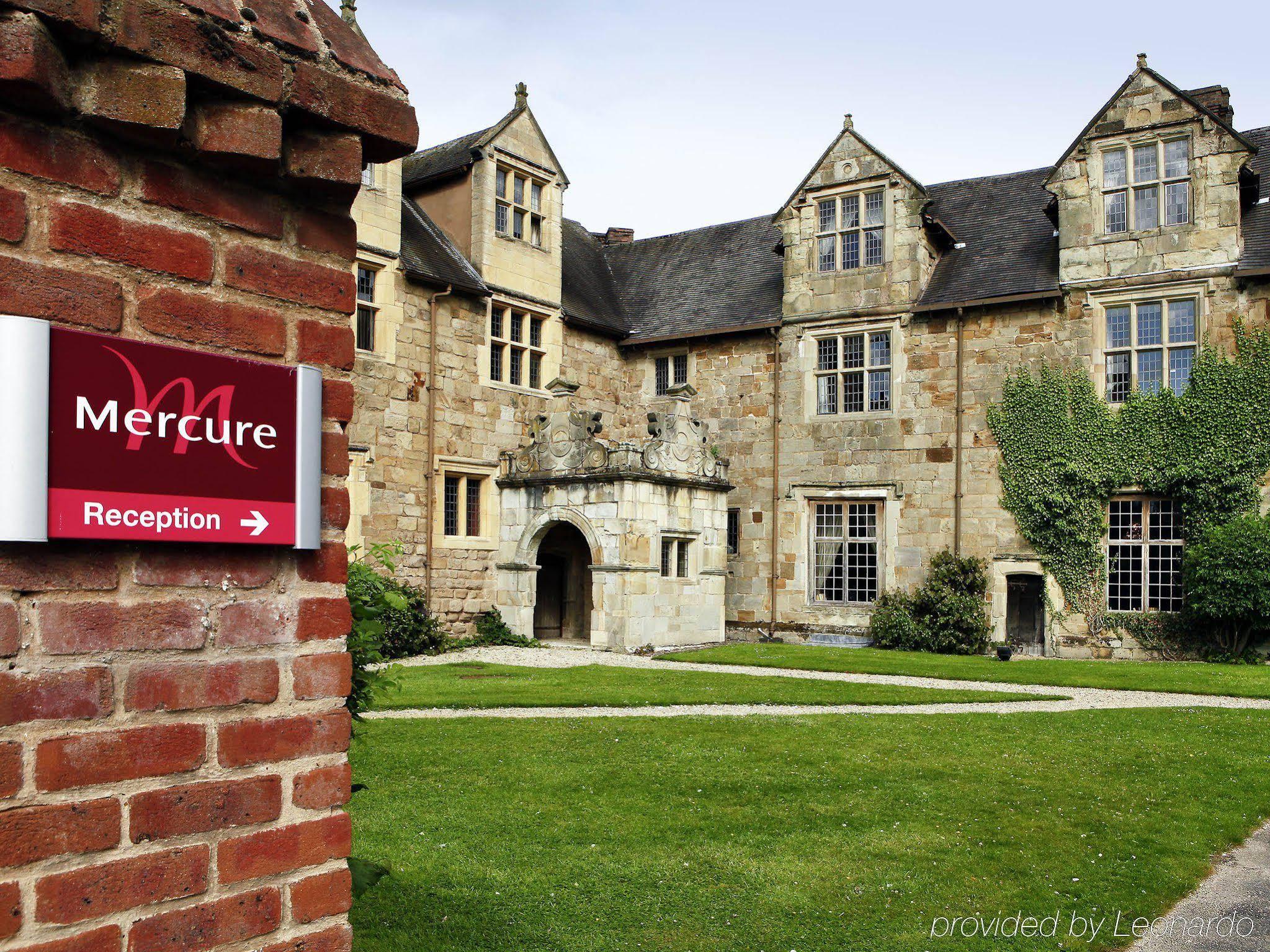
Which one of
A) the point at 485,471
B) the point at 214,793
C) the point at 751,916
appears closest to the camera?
the point at 214,793

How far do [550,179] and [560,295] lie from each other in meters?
2.40

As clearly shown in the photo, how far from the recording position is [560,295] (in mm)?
23594

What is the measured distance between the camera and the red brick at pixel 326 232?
106 inches

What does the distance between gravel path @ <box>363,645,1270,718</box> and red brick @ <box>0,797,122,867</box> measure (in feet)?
31.9

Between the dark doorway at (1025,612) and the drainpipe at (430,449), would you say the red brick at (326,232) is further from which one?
the dark doorway at (1025,612)

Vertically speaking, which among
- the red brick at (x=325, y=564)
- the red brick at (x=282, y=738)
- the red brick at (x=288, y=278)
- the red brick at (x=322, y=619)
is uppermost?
the red brick at (x=288, y=278)

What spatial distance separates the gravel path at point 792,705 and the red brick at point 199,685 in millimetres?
9535

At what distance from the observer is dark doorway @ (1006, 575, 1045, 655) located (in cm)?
2073

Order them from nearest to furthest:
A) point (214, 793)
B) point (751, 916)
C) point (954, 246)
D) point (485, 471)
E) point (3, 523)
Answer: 1. point (3, 523)
2. point (214, 793)
3. point (751, 916)
4. point (485, 471)
5. point (954, 246)

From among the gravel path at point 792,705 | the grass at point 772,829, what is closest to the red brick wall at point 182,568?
the grass at point 772,829

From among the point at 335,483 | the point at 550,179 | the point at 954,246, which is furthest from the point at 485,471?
the point at 335,483

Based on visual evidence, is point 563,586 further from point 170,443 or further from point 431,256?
point 170,443

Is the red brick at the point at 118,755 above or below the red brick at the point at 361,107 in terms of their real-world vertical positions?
below

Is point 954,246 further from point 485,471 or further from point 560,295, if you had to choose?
point 485,471
